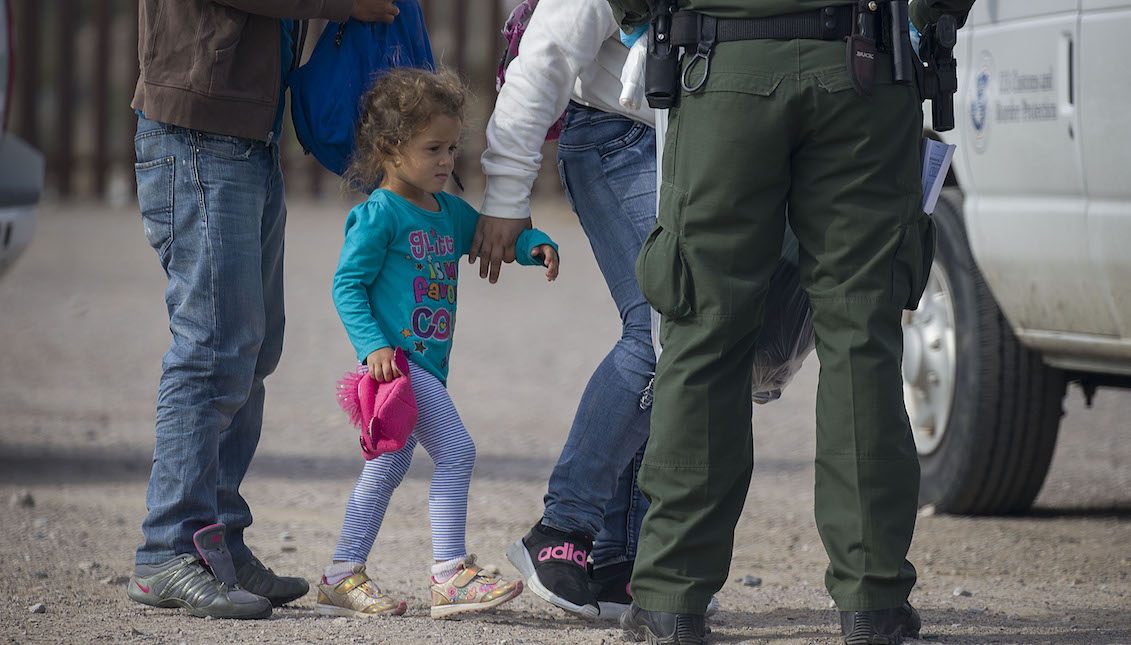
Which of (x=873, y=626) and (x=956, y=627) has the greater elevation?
(x=873, y=626)

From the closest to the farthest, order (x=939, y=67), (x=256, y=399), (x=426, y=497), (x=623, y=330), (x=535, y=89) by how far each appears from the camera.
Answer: (x=939, y=67)
(x=535, y=89)
(x=623, y=330)
(x=256, y=399)
(x=426, y=497)

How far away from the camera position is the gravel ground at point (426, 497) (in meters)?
3.25

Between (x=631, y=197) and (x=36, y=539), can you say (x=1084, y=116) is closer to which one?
(x=631, y=197)

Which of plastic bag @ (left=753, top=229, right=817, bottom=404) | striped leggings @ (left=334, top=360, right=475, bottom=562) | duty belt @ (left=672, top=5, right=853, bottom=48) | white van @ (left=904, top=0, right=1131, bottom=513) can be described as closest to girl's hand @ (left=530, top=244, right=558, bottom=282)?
striped leggings @ (left=334, top=360, right=475, bottom=562)

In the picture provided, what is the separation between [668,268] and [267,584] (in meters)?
1.35

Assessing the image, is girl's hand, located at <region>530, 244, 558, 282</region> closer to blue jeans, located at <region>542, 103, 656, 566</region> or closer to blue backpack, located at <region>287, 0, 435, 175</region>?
blue jeans, located at <region>542, 103, 656, 566</region>

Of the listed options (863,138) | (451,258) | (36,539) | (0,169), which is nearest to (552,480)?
(451,258)

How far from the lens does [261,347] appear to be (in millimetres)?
3564

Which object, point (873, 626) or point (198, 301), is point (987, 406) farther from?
point (198, 301)

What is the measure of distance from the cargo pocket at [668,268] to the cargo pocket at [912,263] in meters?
0.40

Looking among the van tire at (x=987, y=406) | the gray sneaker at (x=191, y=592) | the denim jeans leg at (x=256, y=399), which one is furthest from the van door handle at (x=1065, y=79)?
the gray sneaker at (x=191, y=592)

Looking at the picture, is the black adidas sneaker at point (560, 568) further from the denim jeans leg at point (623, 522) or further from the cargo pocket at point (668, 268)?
the cargo pocket at point (668, 268)

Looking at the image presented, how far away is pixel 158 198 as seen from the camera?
3258mm

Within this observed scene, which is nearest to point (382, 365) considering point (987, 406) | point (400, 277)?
point (400, 277)
